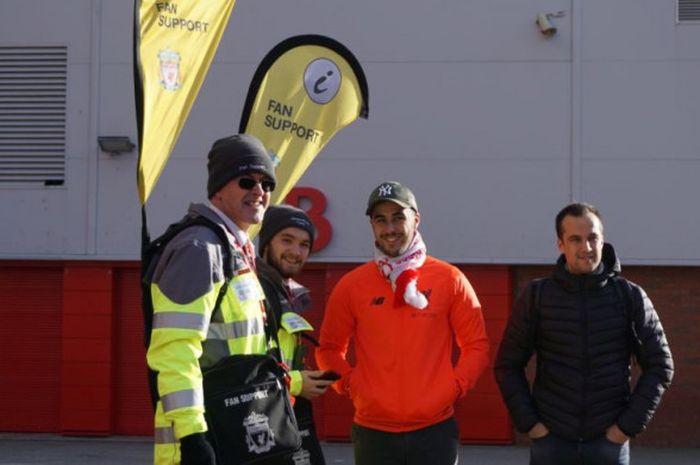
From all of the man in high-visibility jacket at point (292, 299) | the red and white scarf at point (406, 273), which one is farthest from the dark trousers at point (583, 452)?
the man in high-visibility jacket at point (292, 299)

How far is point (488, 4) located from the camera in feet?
41.9

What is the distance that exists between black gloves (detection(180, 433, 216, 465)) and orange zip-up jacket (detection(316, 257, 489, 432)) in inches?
66.1

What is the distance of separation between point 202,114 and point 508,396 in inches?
325

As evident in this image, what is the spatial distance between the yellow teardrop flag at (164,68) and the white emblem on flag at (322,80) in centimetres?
90

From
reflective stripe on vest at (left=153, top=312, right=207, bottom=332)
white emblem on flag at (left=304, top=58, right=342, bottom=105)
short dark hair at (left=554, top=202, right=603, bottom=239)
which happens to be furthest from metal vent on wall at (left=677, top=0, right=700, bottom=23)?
reflective stripe on vest at (left=153, top=312, right=207, bottom=332)

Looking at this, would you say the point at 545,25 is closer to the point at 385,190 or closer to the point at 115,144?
the point at 115,144

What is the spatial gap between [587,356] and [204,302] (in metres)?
2.18

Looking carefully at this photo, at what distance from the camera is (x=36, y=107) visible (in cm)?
1327

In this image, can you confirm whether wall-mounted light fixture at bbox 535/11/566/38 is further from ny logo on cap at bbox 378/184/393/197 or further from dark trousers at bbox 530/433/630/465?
dark trousers at bbox 530/433/630/465

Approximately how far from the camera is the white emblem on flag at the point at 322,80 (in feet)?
21.1

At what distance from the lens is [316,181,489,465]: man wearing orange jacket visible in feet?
17.5

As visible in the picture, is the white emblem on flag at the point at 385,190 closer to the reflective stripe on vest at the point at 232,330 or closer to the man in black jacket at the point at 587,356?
the man in black jacket at the point at 587,356

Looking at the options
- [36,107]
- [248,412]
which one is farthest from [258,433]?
[36,107]

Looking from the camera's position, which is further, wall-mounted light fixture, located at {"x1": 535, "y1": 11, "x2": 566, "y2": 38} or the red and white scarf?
wall-mounted light fixture, located at {"x1": 535, "y1": 11, "x2": 566, "y2": 38}
